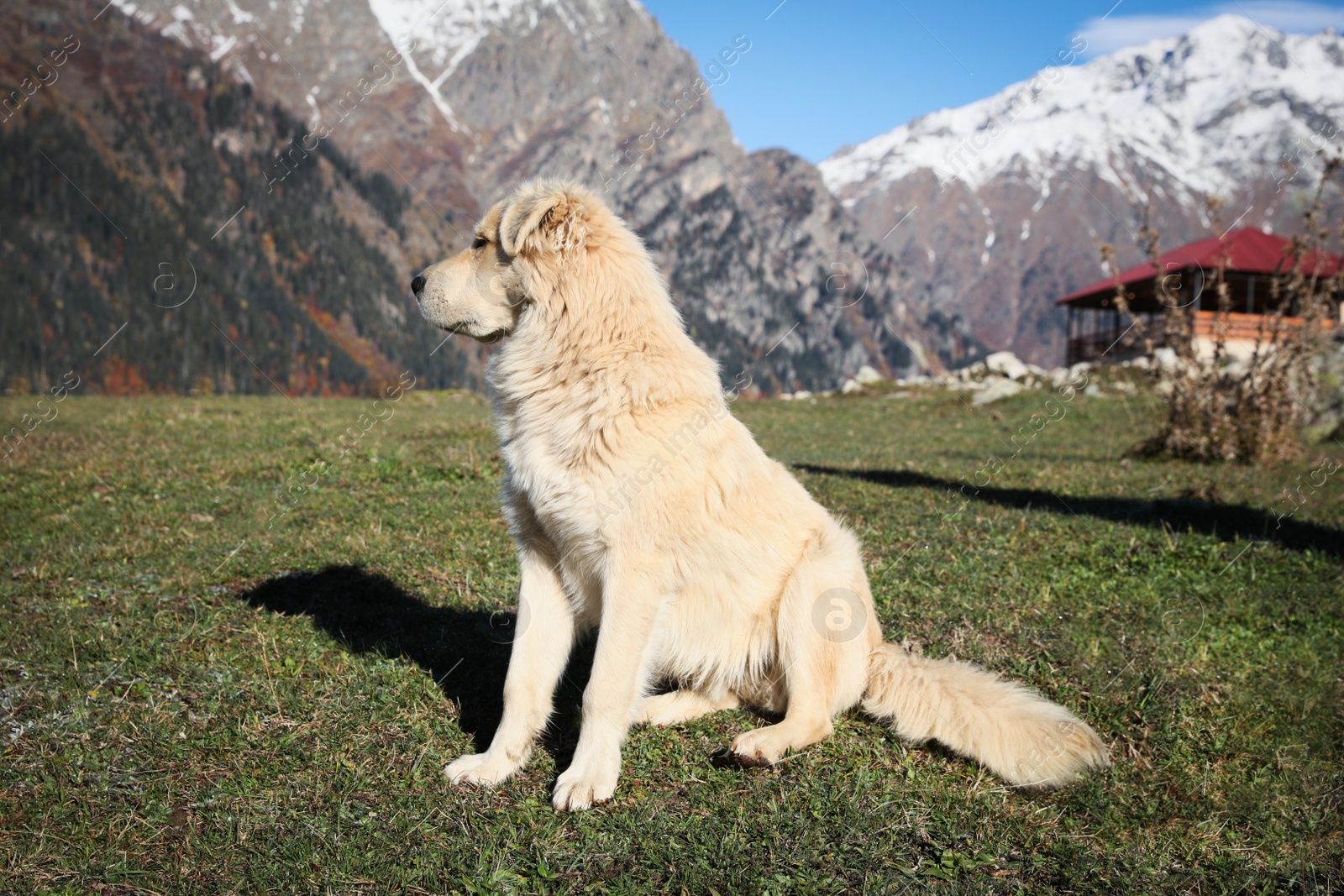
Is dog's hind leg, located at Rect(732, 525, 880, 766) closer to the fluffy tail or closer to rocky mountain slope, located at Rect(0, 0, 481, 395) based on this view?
the fluffy tail

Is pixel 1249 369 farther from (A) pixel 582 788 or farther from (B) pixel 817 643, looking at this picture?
(A) pixel 582 788

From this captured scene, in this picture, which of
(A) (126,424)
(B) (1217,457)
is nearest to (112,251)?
(A) (126,424)

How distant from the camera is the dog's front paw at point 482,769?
12.1ft

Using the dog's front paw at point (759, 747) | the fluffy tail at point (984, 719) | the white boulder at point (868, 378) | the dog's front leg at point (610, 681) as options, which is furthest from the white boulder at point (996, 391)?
the dog's front leg at point (610, 681)

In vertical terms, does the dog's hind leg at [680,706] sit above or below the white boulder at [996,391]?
below

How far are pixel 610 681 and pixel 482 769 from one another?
0.75 m

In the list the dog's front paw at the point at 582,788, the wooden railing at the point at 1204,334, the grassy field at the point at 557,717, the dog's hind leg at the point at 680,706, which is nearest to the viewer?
the grassy field at the point at 557,717

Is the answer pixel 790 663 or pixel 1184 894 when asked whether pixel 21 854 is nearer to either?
pixel 790 663

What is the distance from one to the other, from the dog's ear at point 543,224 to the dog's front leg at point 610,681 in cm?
163

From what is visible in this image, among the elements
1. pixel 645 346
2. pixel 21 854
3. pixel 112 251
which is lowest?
pixel 21 854

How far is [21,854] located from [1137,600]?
22.0 ft

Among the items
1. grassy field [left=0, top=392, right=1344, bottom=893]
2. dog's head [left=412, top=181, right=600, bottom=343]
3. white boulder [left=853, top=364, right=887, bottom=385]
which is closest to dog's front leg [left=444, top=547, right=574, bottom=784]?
grassy field [left=0, top=392, right=1344, bottom=893]

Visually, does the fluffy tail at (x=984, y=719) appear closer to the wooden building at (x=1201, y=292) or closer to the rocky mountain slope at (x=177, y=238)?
the wooden building at (x=1201, y=292)

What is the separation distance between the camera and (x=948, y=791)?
375cm
